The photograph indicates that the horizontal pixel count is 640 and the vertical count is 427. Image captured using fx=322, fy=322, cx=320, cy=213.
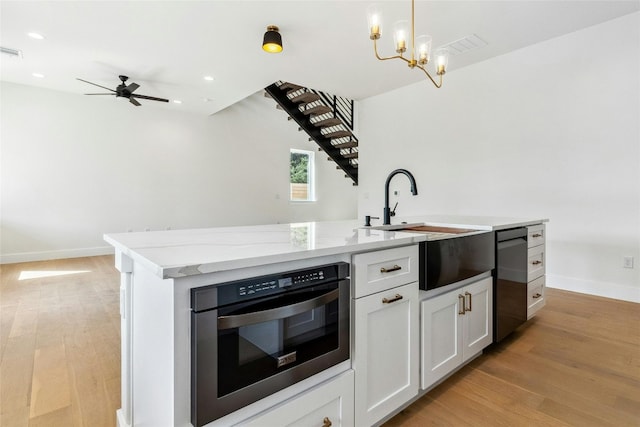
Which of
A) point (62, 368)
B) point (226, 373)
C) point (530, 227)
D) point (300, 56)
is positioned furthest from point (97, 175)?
point (530, 227)

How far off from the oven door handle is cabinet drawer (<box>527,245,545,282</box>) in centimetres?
205

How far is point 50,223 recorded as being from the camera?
5.30 meters

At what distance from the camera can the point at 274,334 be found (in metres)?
1.03

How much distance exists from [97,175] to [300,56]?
13.8 feet

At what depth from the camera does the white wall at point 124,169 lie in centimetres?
507

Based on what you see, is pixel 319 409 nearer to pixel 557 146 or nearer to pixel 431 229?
pixel 431 229

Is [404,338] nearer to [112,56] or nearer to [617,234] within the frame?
[617,234]

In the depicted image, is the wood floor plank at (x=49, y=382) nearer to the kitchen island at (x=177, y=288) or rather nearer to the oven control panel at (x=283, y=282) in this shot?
the kitchen island at (x=177, y=288)

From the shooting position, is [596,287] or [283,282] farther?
[596,287]

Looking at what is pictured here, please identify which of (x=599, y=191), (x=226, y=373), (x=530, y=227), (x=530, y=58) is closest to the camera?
(x=226, y=373)

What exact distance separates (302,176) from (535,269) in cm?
651

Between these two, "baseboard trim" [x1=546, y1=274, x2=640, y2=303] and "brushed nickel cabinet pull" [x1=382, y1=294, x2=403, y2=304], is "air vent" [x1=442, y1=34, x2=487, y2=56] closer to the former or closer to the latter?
"baseboard trim" [x1=546, y1=274, x2=640, y2=303]

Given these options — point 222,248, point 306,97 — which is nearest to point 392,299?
point 222,248

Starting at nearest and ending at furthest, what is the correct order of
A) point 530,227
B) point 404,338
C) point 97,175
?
point 404,338
point 530,227
point 97,175
